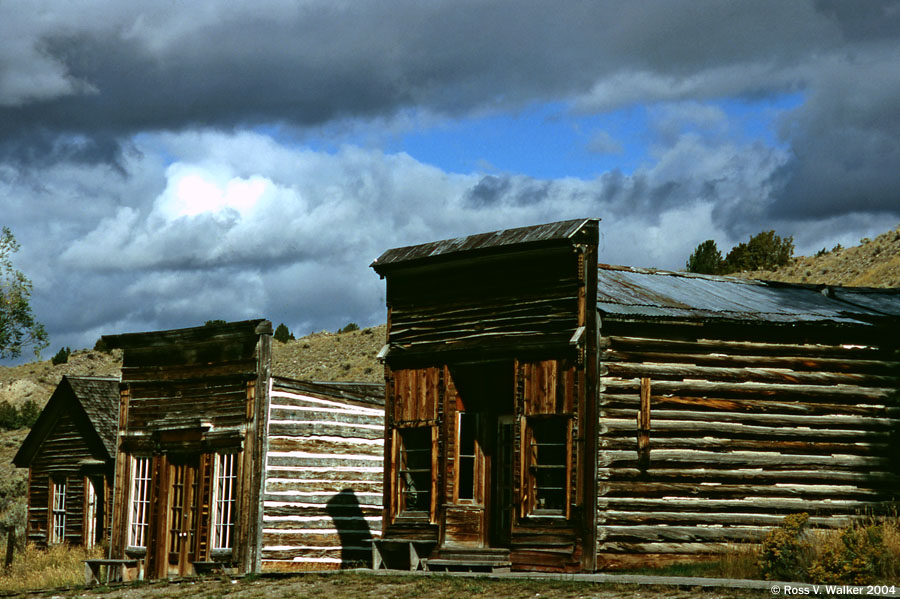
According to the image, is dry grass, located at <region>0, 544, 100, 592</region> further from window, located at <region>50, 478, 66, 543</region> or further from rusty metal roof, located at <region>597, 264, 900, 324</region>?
rusty metal roof, located at <region>597, 264, 900, 324</region>

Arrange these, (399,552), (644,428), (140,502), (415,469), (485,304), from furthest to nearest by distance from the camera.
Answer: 1. (140,502)
2. (415,469)
3. (399,552)
4. (485,304)
5. (644,428)

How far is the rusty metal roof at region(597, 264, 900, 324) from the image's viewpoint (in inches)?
735

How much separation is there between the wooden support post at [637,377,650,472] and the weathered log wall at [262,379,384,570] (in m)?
6.50

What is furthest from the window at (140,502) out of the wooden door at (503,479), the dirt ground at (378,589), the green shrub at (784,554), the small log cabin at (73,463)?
the green shrub at (784,554)

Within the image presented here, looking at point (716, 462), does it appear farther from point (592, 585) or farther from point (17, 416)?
point (17, 416)

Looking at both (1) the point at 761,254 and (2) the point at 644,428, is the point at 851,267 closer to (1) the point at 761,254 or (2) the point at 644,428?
(1) the point at 761,254

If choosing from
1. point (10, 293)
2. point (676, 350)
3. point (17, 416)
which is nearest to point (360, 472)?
point (676, 350)

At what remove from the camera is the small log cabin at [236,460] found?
21.0 meters

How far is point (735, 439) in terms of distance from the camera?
18.6 meters

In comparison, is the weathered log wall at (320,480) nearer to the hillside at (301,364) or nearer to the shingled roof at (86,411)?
the shingled roof at (86,411)

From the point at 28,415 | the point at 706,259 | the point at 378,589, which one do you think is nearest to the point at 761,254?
the point at 706,259

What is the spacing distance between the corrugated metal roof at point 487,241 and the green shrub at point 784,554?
5.56 metres

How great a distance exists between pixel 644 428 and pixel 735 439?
1.69 m

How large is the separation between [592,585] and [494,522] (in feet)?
15.8
